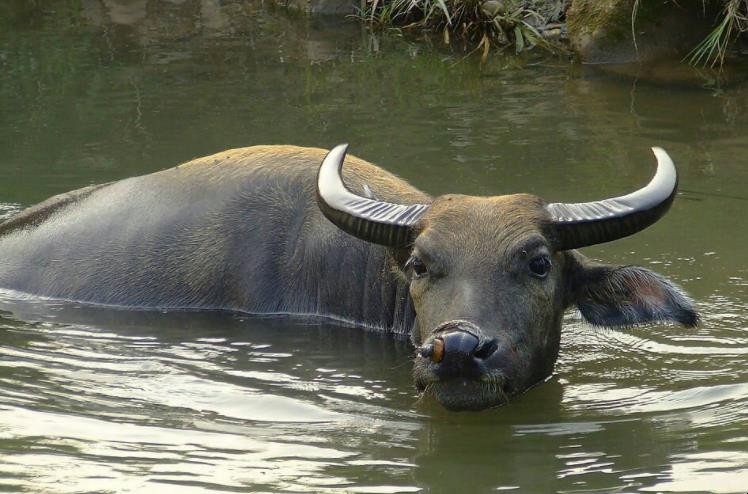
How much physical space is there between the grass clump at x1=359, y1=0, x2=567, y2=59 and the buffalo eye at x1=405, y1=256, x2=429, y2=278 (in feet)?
29.2

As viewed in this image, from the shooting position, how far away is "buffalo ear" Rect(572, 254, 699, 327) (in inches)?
266

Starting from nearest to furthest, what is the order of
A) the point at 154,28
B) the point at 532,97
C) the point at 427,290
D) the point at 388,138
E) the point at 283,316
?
the point at 427,290
the point at 283,316
the point at 388,138
the point at 532,97
the point at 154,28

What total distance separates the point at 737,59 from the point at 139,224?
27.1 ft

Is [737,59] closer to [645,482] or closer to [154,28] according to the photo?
[154,28]

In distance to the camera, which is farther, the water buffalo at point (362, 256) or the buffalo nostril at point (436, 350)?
the water buffalo at point (362, 256)

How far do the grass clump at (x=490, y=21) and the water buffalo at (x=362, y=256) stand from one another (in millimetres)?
7574

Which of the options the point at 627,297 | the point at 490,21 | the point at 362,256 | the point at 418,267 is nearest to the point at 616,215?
the point at 627,297

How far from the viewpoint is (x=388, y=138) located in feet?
39.2

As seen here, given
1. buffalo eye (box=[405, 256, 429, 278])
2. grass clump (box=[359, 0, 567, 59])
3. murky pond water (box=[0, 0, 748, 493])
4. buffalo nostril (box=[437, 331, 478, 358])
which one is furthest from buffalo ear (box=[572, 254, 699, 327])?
grass clump (box=[359, 0, 567, 59])

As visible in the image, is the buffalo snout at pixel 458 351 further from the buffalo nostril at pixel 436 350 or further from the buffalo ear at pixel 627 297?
the buffalo ear at pixel 627 297

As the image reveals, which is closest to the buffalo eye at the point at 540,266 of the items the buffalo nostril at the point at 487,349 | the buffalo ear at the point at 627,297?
the buffalo ear at the point at 627,297

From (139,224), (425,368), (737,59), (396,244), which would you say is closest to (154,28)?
(737,59)

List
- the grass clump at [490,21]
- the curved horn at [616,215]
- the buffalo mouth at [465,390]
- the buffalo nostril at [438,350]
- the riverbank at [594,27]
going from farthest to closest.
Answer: the grass clump at [490,21] < the riverbank at [594,27] < the curved horn at [616,215] < the buffalo mouth at [465,390] < the buffalo nostril at [438,350]

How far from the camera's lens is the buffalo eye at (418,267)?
256 inches
